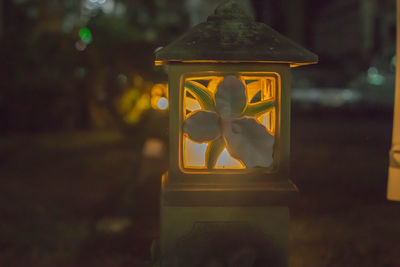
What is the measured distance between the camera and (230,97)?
208 cm

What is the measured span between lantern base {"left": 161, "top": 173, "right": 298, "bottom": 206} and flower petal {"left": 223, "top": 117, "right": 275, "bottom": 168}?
13 cm

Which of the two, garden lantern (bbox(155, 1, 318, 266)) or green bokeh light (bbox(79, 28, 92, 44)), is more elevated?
green bokeh light (bbox(79, 28, 92, 44))

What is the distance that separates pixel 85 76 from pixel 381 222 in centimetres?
419

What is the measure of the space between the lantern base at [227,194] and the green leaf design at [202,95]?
1.27 ft

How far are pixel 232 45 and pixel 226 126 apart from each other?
38cm

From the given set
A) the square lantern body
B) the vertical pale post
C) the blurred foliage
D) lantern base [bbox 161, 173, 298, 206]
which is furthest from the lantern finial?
the blurred foliage

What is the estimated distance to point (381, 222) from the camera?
13.4ft

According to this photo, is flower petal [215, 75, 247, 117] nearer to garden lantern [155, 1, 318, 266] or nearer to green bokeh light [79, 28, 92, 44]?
garden lantern [155, 1, 318, 266]

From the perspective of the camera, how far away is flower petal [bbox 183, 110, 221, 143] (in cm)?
210

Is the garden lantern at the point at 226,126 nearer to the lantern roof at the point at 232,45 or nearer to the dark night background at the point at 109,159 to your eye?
the lantern roof at the point at 232,45

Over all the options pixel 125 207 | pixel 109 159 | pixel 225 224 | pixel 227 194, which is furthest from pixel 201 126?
pixel 109 159

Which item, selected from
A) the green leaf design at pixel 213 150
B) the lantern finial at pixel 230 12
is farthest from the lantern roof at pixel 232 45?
the green leaf design at pixel 213 150

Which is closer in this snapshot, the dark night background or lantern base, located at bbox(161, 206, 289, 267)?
lantern base, located at bbox(161, 206, 289, 267)

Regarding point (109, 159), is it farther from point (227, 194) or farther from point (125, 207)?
point (227, 194)
